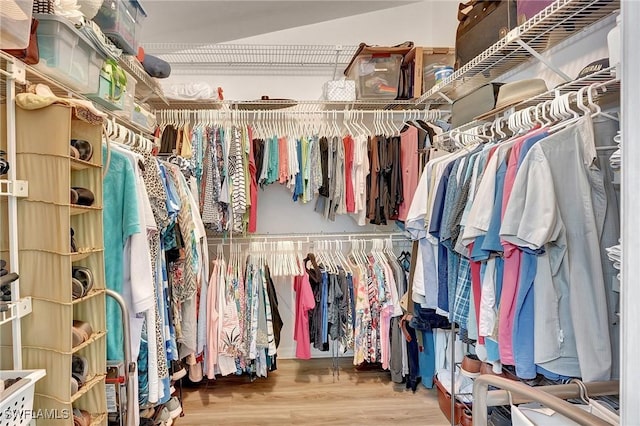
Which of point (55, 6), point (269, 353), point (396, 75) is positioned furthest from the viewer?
point (396, 75)

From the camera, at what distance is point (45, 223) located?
1.14m

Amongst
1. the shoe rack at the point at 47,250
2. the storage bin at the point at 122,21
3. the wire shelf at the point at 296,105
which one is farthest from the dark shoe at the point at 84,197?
the wire shelf at the point at 296,105

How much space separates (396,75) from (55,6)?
7.32 feet

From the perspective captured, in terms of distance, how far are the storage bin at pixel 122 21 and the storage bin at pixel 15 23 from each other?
0.64 m

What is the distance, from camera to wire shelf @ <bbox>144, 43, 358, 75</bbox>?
301cm

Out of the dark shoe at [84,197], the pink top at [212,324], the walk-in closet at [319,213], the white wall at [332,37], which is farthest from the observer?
the white wall at [332,37]

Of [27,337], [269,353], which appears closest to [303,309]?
[269,353]

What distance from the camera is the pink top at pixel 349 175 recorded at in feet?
9.42

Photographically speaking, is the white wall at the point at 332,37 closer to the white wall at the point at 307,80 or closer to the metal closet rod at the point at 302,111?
the white wall at the point at 307,80

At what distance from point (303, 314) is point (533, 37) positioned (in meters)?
2.06

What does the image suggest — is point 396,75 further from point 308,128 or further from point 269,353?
point 269,353

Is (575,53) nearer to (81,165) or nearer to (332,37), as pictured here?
(332,37)

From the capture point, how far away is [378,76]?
295 cm

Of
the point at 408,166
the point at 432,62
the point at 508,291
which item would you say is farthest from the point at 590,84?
the point at 432,62
